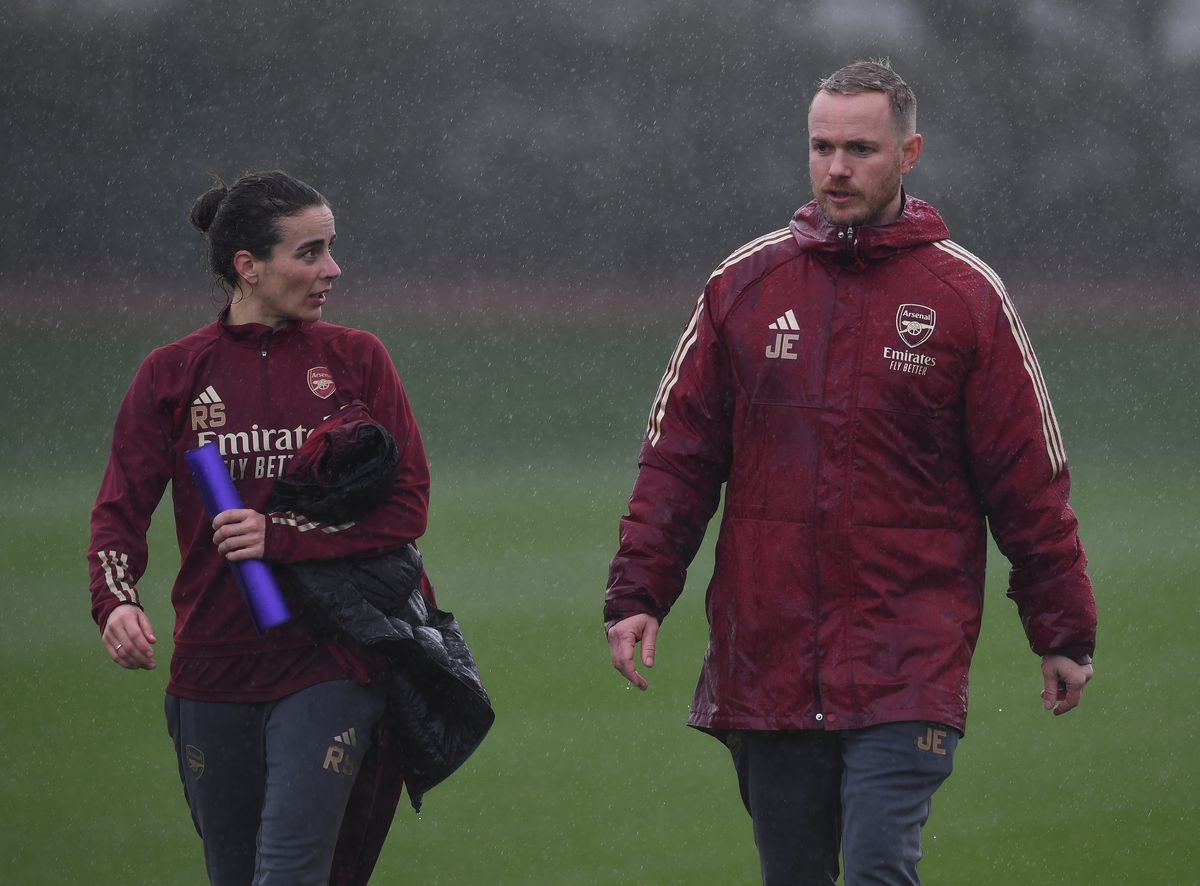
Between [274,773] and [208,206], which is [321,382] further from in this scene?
[274,773]

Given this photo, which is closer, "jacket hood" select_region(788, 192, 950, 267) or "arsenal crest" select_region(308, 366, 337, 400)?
"jacket hood" select_region(788, 192, 950, 267)

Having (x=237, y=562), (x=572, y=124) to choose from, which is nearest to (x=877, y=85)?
(x=237, y=562)

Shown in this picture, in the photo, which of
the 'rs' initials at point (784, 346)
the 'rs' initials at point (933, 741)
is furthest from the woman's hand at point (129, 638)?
the 'rs' initials at point (933, 741)

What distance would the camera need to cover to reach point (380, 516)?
3.10m

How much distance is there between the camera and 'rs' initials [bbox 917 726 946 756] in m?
2.85

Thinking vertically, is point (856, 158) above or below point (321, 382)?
above

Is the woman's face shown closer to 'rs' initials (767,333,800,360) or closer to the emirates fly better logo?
'rs' initials (767,333,800,360)

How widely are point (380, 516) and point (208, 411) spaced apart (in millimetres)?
354

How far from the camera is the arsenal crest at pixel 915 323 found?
9.56 ft

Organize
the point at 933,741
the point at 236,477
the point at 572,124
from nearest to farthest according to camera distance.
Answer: the point at 933,741
the point at 236,477
the point at 572,124

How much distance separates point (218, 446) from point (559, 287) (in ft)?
34.7

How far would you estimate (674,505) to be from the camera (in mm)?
3031

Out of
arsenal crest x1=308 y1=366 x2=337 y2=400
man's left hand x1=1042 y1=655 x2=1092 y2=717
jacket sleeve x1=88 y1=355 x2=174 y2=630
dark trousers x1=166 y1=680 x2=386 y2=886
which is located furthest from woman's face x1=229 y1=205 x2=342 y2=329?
man's left hand x1=1042 y1=655 x2=1092 y2=717

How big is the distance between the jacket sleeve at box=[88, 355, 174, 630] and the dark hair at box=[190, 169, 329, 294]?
247mm
